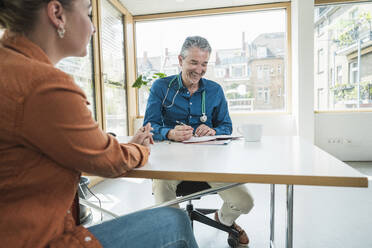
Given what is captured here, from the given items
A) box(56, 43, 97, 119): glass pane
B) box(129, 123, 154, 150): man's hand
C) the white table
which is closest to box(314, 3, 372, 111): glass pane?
box(56, 43, 97, 119): glass pane

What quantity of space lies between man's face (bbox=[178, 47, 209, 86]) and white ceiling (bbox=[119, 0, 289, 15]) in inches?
102

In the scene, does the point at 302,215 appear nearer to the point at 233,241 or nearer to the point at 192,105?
the point at 233,241

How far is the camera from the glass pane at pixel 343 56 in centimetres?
362

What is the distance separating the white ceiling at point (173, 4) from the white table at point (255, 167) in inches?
132

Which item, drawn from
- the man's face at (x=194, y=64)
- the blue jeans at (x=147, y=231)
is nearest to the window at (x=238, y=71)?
the man's face at (x=194, y=64)

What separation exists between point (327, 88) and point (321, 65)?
36 centimetres

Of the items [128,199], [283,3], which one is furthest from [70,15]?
[283,3]

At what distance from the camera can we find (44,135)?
1.62 ft

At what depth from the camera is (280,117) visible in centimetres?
374

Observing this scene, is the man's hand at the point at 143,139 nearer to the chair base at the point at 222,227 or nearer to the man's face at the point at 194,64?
the man's face at the point at 194,64

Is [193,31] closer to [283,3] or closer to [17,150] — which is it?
[283,3]

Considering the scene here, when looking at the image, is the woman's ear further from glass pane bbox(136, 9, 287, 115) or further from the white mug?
glass pane bbox(136, 9, 287, 115)

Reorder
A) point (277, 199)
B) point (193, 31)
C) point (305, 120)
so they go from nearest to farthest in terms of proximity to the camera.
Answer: point (277, 199)
point (305, 120)
point (193, 31)

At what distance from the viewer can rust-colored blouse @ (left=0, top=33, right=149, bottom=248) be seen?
0.48 meters
